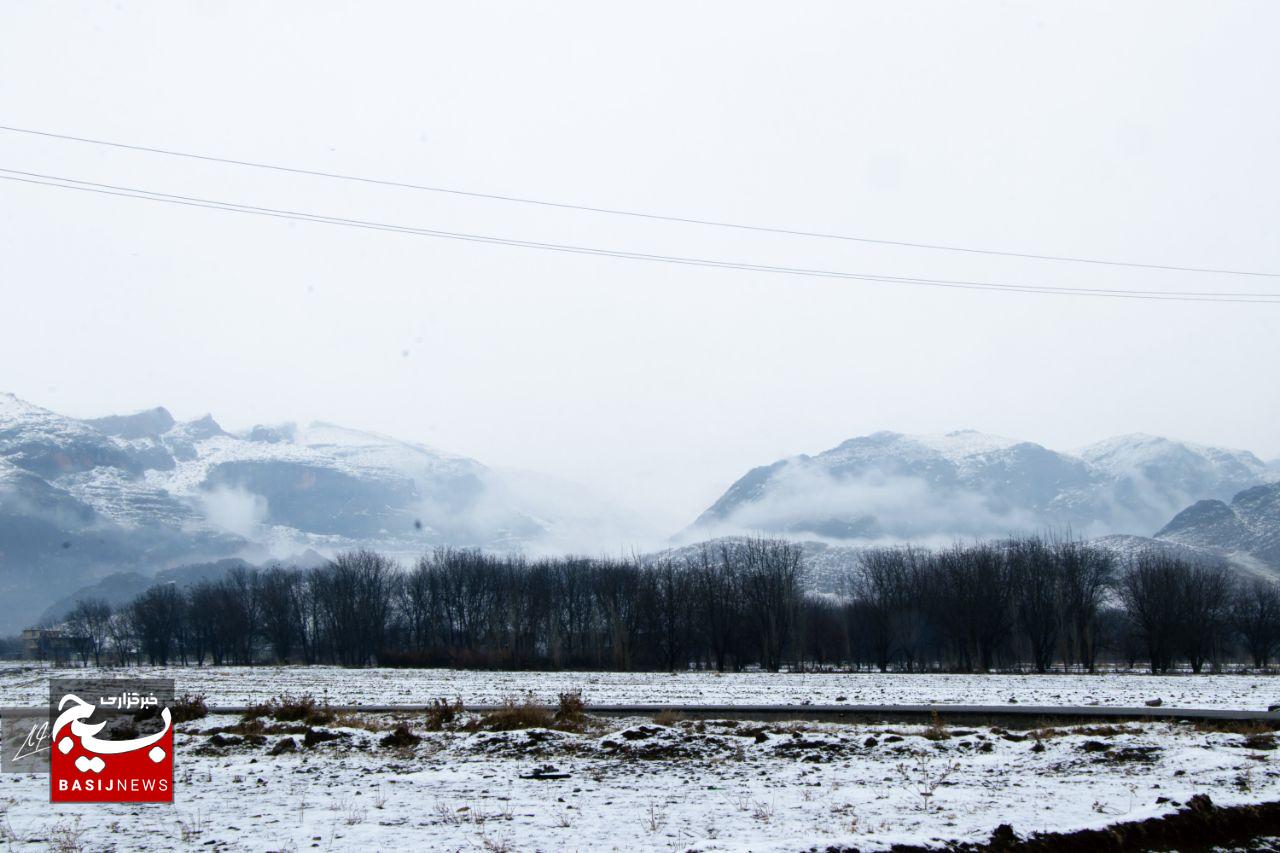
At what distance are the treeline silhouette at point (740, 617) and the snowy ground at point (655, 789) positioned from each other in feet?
246

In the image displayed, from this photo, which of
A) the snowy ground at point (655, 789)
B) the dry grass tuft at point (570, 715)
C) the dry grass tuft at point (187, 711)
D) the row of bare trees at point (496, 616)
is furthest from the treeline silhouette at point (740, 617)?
the snowy ground at point (655, 789)

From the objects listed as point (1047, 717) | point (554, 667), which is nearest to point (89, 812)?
point (1047, 717)

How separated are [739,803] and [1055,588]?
9209 centimetres

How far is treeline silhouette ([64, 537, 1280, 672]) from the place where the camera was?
311 ft

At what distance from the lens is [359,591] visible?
132625 millimetres

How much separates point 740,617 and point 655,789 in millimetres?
90017

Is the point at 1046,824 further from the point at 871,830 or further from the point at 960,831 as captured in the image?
the point at 871,830

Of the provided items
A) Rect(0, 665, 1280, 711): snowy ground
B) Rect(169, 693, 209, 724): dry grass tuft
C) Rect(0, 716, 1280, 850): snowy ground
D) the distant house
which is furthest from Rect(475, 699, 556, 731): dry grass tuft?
the distant house

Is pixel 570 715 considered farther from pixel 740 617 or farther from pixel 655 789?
pixel 740 617

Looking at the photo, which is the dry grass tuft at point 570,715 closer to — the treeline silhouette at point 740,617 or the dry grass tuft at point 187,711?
the dry grass tuft at point 187,711

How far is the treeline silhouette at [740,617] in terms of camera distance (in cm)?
9469

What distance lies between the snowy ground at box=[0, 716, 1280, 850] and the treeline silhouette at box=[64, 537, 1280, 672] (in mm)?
74876

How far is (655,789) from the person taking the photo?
54.2 feet

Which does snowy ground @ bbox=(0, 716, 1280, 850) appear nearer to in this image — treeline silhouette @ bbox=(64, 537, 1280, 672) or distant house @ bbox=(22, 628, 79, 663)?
treeline silhouette @ bbox=(64, 537, 1280, 672)
